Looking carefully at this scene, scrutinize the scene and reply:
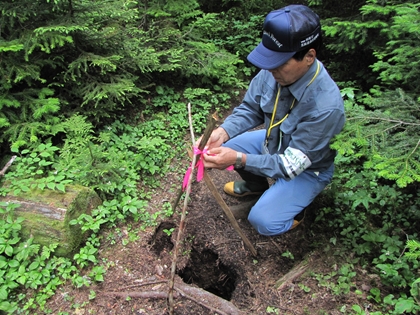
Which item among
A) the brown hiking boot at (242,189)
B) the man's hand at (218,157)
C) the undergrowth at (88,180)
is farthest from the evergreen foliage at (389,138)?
the undergrowth at (88,180)

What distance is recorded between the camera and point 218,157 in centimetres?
262

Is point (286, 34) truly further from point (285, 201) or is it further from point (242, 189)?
point (242, 189)

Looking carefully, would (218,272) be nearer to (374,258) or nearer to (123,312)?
(123,312)

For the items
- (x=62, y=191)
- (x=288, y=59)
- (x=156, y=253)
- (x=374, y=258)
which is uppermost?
(x=288, y=59)

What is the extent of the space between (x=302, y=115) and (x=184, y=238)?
69.8 inches

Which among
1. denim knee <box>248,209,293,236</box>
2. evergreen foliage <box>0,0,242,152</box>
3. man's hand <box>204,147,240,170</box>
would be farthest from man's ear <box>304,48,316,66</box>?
evergreen foliage <box>0,0,242,152</box>

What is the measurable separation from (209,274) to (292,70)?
218 cm

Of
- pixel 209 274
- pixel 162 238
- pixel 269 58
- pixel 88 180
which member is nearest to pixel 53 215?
pixel 88 180

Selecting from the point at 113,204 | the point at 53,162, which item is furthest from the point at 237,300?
the point at 53,162

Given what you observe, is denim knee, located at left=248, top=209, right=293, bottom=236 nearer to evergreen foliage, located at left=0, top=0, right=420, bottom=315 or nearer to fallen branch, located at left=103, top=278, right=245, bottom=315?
evergreen foliage, located at left=0, top=0, right=420, bottom=315

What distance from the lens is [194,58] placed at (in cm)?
506

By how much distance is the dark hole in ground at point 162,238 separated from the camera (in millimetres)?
3234

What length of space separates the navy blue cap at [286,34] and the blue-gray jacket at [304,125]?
36 centimetres

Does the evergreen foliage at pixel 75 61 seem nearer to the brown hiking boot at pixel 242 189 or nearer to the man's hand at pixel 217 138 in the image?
the man's hand at pixel 217 138
